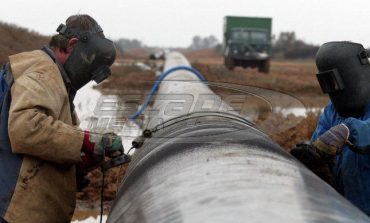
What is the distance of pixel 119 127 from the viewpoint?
3689 mm

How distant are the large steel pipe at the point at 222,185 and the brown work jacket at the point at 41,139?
16.4 inches

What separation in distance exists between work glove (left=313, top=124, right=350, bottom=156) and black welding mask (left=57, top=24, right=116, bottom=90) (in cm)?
140

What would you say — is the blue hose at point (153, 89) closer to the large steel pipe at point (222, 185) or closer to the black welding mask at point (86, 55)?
the black welding mask at point (86, 55)

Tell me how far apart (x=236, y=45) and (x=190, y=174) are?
25.3 meters

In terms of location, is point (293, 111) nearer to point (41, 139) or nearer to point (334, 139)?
point (334, 139)

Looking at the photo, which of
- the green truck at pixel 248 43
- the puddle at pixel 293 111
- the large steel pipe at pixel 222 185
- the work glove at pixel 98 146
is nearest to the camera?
the large steel pipe at pixel 222 185

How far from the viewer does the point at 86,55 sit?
10.4 feet

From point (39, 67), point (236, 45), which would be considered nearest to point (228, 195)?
point (39, 67)

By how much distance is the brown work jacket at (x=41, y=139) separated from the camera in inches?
107

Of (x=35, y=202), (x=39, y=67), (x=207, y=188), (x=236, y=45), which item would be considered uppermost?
(x=39, y=67)

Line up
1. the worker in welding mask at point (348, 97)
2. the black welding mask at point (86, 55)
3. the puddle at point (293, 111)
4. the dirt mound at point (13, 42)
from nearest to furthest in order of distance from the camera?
1. the black welding mask at point (86, 55)
2. the worker in welding mask at point (348, 97)
3. the dirt mound at point (13, 42)
4. the puddle at point (293, 111)

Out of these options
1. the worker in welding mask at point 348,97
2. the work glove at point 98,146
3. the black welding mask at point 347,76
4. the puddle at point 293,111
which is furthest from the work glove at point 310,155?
the puddle at point 293,111

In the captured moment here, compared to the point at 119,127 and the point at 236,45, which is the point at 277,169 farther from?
the point at 236,45

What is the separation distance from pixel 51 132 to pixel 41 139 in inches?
2.4
